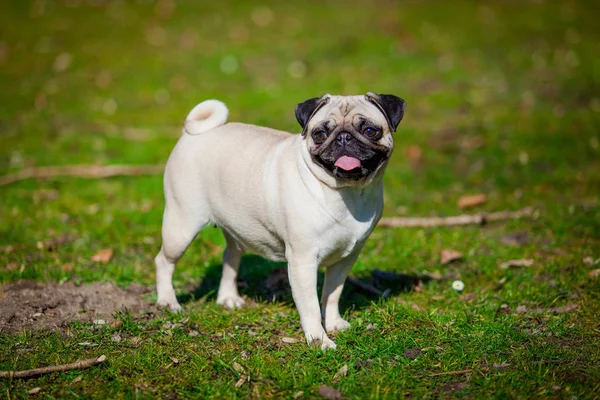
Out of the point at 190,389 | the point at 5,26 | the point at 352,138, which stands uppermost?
the point at 352,138

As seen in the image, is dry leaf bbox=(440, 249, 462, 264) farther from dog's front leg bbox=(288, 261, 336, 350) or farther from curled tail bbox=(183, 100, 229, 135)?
curled tail bbox=(183, 100, 229, 135)

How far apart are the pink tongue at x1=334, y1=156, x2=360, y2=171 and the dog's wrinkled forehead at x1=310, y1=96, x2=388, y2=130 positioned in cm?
29

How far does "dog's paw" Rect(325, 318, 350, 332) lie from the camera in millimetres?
5719

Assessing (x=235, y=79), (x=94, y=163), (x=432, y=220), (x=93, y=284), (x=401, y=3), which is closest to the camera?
(x=93, y=284)

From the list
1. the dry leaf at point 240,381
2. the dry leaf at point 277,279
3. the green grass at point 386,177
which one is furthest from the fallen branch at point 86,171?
the dry leaf at point 240,381

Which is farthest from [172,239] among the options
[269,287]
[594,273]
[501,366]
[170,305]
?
[594,273]

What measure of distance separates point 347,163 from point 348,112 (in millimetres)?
473

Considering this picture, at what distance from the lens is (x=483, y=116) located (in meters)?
12.0

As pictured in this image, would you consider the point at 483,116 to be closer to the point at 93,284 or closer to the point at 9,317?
the point at 93,284

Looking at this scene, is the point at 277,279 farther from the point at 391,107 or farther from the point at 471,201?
the point at 471,201

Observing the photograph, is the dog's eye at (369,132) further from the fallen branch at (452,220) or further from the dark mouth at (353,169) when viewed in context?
the fallen branch at (452,220)

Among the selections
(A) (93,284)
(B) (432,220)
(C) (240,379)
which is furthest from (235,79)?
(C) (240,379)

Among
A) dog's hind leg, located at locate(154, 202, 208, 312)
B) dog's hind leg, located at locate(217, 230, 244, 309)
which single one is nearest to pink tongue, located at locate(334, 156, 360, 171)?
dog's hind leg, located at locate(154, 202, 208, 312)

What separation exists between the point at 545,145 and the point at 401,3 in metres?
9.62
